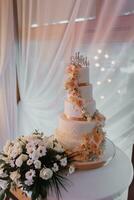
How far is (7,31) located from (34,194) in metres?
1.77

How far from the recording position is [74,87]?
5.15ft

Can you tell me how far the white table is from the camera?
1.36 metres

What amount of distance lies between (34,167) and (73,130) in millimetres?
312

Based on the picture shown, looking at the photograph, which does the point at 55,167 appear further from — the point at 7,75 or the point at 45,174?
the point at 7,75

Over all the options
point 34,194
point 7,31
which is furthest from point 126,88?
point 7,31

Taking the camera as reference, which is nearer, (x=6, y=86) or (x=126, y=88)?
(x=126, y=88)

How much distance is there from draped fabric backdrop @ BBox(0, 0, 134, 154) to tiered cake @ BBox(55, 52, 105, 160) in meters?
0.57

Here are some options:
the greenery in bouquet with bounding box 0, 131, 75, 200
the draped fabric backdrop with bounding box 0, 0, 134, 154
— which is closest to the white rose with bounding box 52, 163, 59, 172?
the greenery in bouquet with bounding box 0, 131, 75, 200

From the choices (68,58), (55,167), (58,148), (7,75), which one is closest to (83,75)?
(58,148)

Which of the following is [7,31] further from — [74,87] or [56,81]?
[74,87]

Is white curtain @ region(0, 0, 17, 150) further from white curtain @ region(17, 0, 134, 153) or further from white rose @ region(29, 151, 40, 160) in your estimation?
white rose @ region(29, 151, 40, 160)

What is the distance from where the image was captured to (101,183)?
4.69ft

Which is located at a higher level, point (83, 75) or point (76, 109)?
point (83, 75)

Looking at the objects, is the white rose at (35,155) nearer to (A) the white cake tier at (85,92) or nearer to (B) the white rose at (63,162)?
(B) the white rose at (63,162)
